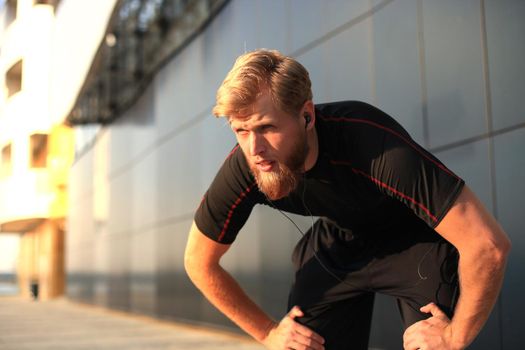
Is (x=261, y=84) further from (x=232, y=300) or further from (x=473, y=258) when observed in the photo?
(x=232, y=300)

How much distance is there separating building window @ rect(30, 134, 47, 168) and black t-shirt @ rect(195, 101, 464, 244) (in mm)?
30174

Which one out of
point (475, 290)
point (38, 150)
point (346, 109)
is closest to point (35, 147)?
point (38, 150)

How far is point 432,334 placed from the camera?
7.75ft

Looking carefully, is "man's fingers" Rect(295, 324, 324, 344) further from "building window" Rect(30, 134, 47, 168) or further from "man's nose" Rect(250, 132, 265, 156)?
"building window" Rect(30, 134, 47, 168)

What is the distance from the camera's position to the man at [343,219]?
223 cm

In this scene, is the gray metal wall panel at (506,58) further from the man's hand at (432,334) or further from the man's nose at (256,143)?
the man's nose at (256,143)

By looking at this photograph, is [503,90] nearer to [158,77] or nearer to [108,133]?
[158,77]

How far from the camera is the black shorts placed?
268 centimetres

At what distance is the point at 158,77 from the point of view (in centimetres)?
1508

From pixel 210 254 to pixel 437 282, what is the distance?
95cm

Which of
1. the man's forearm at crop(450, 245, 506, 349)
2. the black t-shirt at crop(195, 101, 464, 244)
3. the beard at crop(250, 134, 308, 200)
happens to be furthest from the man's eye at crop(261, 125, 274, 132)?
the man's forearm at crop(450, 245, 506, 349)

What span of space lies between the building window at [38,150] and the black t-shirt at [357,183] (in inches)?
1188

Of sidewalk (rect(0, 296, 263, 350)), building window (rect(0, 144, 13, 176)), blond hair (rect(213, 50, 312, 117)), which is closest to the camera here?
blond hair (rect(213, 50, 312, 117))

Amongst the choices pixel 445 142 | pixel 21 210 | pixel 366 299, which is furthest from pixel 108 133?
pixel 366 299
